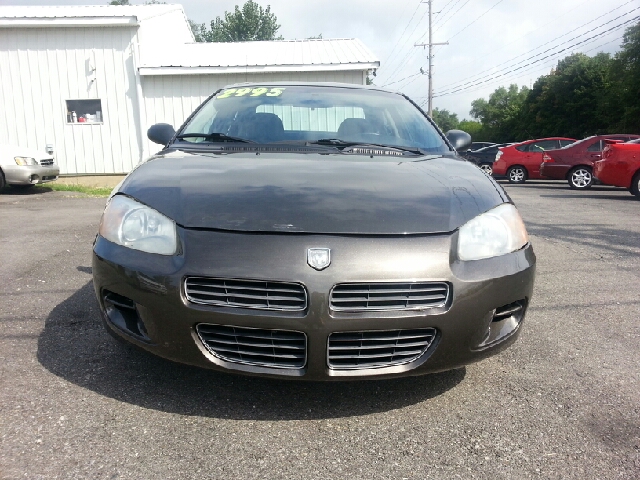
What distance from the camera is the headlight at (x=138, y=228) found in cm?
A: 217

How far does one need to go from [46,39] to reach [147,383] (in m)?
13.7

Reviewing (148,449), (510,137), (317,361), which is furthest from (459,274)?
(510,137)

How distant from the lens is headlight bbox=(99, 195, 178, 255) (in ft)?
7.11

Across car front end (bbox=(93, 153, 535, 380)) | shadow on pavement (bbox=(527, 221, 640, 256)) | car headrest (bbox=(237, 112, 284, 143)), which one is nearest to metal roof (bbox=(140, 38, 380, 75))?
shadow on pavement (bbox=(527, 221, 640, 256))

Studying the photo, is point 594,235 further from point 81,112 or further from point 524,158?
point 81,112

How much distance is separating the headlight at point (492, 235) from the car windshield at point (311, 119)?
942 mm

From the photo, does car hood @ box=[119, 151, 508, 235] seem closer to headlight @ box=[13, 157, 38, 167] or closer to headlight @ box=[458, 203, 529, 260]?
headlight @ box=[458, 203, 529, 260]

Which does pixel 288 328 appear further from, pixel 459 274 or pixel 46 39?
pixel 46 39

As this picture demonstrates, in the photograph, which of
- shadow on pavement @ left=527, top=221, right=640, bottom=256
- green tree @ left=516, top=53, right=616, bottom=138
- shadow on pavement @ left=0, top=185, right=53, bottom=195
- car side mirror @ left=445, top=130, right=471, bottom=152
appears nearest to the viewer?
car side mirror @ left=445, top=130, right=471, bottom=152

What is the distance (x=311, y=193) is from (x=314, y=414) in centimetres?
90

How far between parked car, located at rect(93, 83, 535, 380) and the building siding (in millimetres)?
12434

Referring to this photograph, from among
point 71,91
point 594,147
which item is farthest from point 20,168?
point 594,147

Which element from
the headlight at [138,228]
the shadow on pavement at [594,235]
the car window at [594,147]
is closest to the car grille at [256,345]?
the headlight at [138,228]

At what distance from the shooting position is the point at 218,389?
7.92ft
